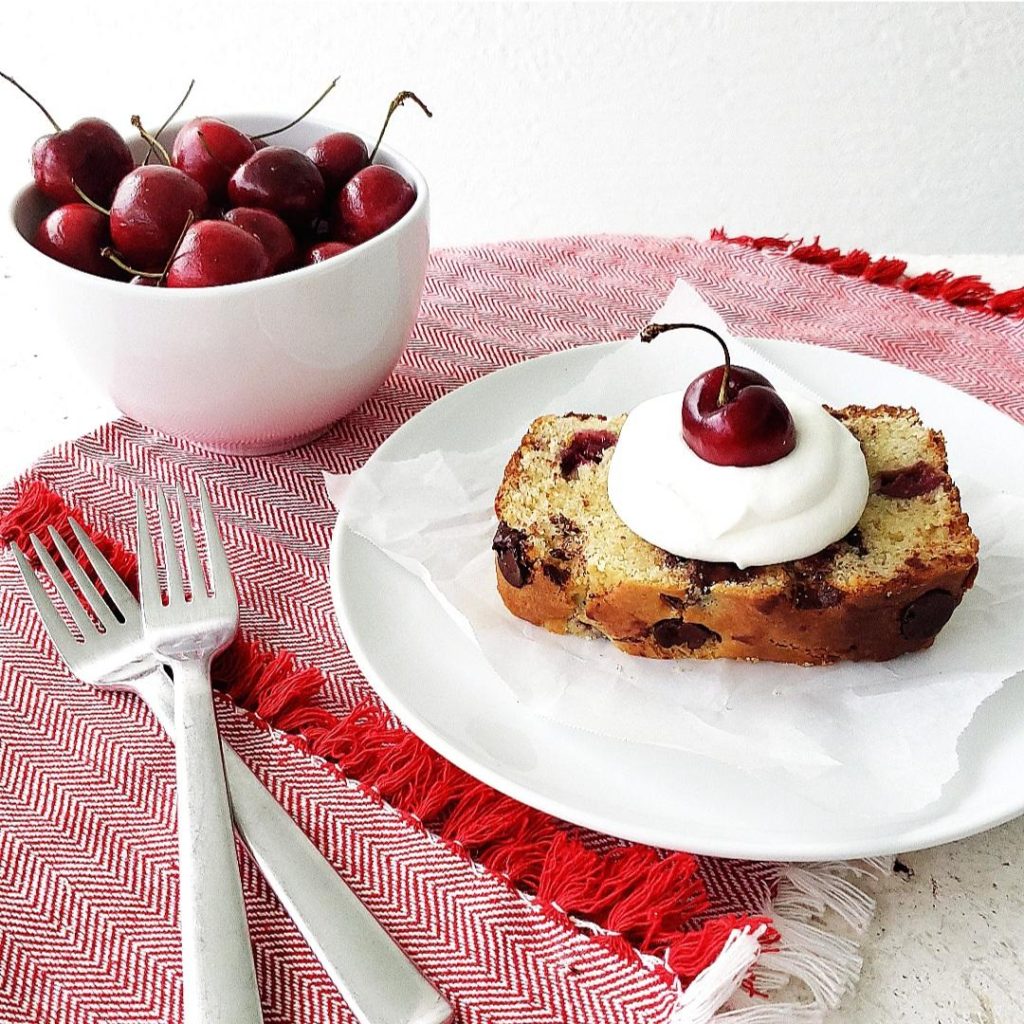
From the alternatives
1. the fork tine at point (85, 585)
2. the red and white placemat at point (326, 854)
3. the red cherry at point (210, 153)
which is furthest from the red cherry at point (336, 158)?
the fork tine at point (85, 585)

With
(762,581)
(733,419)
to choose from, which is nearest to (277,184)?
(733,419)

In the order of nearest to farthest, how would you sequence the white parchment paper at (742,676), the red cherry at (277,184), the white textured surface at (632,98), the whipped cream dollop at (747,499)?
the white parchment paper at (742,676)
the whipped cream dollop at (747,499)
the red cherry at (277,184)
the white textured surface at (632,98)

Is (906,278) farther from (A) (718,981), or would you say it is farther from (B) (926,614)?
(A) (718,981)

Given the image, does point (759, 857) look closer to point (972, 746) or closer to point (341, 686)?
point (972, 746)

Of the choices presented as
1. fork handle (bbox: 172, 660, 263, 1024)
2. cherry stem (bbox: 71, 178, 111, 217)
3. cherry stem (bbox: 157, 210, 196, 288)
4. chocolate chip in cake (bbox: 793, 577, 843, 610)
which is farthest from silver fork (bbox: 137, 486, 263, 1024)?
chocolate chip in cake (bbox: 793, 577, 843, 610)

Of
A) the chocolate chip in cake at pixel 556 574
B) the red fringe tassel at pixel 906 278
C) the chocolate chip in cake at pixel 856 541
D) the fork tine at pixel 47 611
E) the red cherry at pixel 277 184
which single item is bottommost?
the fork tine at pixel 47 611

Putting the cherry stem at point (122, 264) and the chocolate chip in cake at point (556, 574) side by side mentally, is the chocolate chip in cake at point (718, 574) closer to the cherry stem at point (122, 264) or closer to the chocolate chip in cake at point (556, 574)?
the chocolate chip in cake at point (556, 574)
